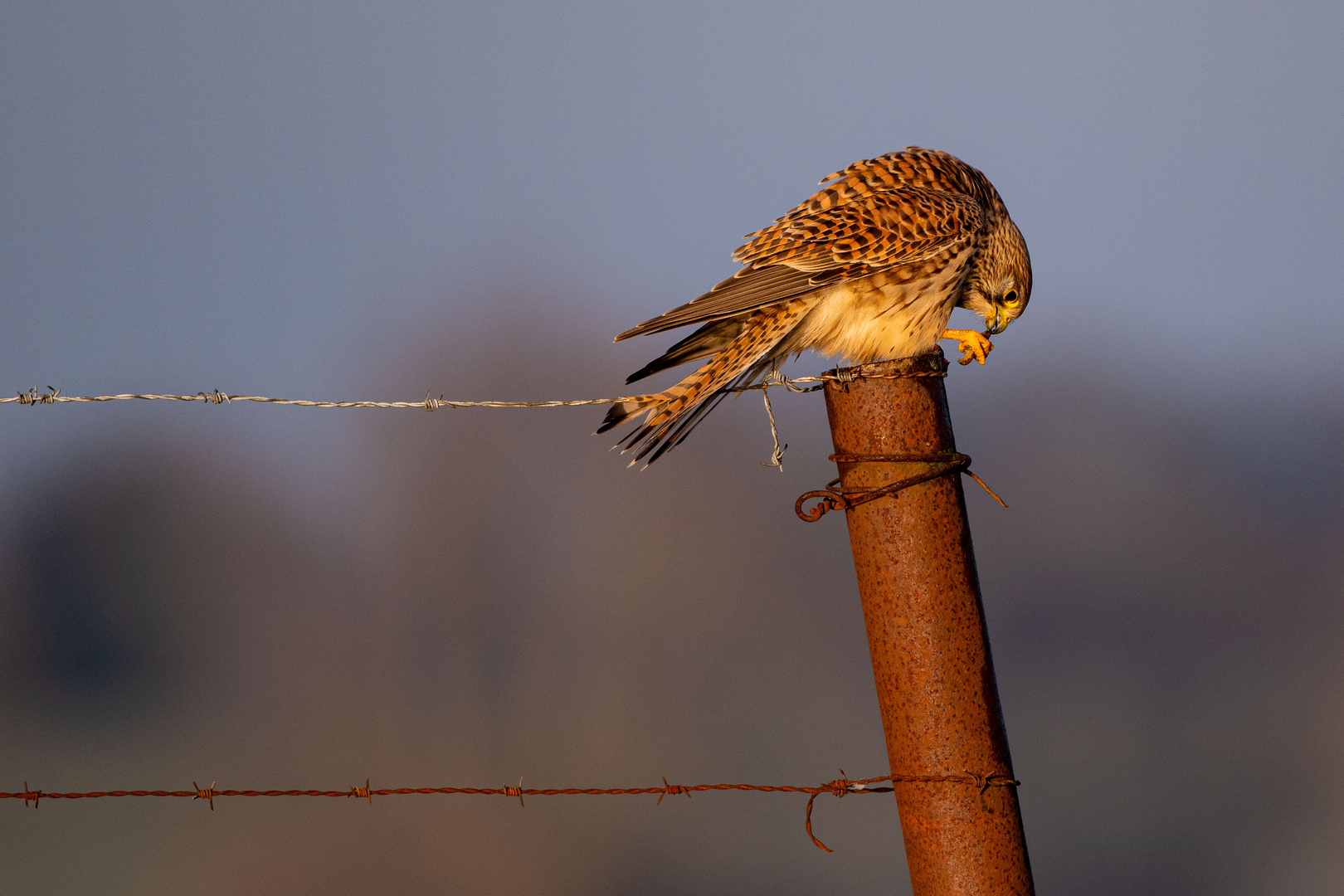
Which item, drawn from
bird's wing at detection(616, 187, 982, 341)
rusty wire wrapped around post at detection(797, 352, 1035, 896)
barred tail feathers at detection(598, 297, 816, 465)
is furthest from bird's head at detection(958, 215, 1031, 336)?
rusty wire wrapped around post at detection(797, 352, 1035, 896)

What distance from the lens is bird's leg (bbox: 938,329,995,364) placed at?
9.15 feet

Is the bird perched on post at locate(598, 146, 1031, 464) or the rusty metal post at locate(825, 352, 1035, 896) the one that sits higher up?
the bird perched on post at locate(598, 146, 1031, 464)

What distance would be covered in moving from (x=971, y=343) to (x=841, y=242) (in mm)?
514

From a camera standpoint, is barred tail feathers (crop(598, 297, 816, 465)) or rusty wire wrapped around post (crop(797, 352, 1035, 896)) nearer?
rusty wire wrapped around post (crop(797, 352, 1035, 896))

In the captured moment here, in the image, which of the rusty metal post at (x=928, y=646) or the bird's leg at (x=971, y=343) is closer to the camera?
the rusty metal post at (x=928, y=646)

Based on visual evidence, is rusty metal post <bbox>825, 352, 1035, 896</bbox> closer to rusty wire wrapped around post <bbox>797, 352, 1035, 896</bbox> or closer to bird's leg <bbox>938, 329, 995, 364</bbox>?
rusty wire wrapped around post <bbox>797, 352, 1035, 896</bbox>

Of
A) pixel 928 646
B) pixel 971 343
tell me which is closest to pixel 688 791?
pixel 928 646

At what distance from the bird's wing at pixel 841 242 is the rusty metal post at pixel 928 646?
29.0 inches

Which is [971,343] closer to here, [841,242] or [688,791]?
[841,242]

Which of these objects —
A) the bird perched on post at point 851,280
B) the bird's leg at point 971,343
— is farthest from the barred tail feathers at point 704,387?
the bird's leg at point 971,343

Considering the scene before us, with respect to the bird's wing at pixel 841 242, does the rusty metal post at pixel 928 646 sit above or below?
below

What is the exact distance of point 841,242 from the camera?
2.63 meters

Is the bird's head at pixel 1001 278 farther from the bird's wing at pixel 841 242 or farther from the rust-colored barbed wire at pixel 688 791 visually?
the rust-colored barbed wire at pixel 688 791

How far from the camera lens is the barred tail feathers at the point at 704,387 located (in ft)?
7.25
